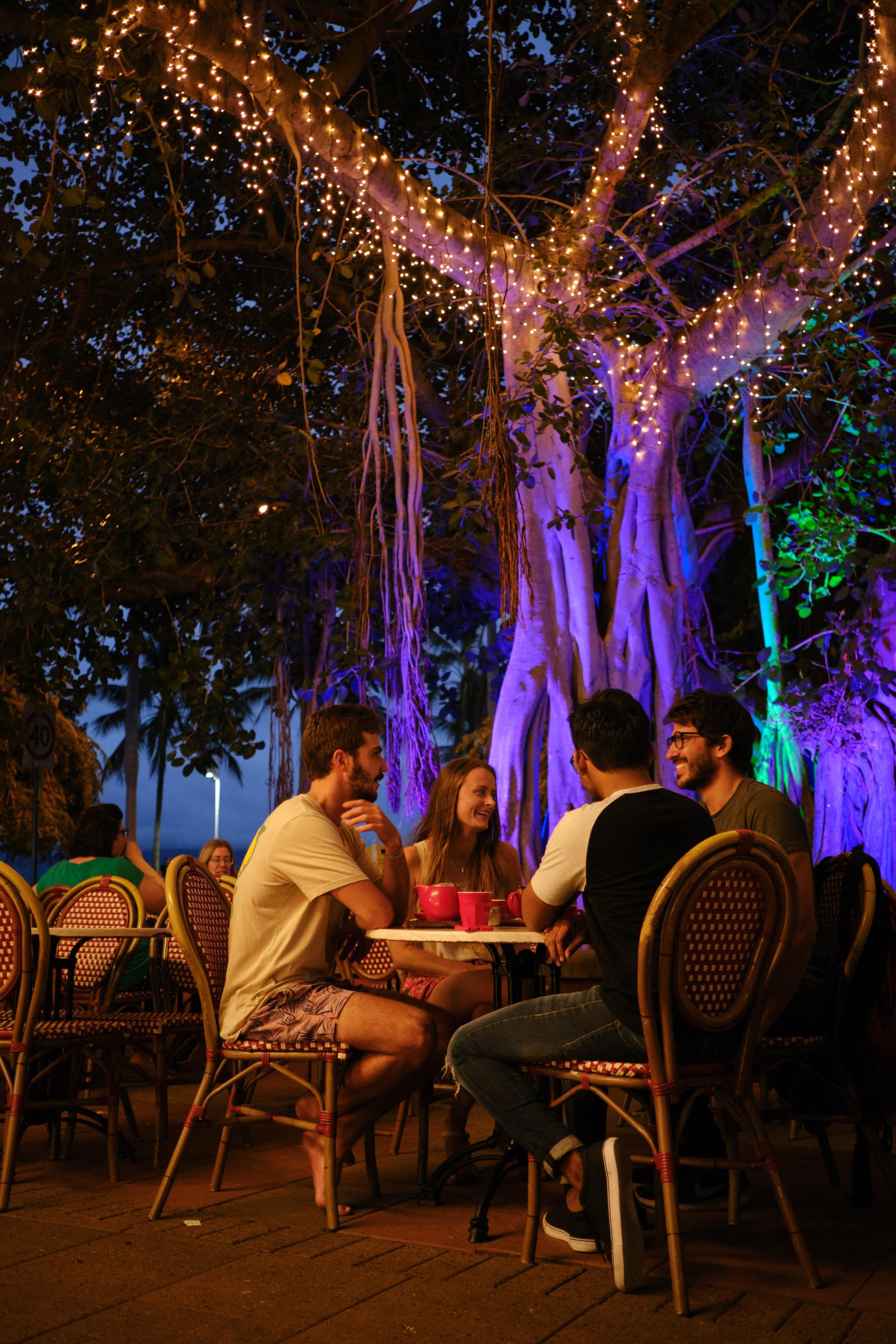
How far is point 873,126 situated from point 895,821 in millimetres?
3628

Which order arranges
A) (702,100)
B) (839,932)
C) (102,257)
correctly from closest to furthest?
(839,932), (102,257), (702,100)

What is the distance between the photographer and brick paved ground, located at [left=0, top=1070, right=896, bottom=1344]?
6.71ft

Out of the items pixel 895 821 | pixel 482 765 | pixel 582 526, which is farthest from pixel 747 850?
pixel 895 821

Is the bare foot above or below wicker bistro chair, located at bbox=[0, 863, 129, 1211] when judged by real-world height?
below

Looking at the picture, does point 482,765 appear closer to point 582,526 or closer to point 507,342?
point 582,526

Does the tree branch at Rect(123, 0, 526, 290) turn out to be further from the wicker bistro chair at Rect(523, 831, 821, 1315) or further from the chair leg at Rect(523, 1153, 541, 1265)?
the chair leg at Rect(523, 1153, 541, 1265)

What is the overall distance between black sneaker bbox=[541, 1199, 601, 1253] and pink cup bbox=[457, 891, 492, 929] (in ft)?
2.20

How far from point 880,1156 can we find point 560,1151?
0.95m

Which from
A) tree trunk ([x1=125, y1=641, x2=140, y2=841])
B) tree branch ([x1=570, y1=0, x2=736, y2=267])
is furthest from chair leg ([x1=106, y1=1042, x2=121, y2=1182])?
tree trunk ([x1=125, y1=641, x2=140, y2=841])

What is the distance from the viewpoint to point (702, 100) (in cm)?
791

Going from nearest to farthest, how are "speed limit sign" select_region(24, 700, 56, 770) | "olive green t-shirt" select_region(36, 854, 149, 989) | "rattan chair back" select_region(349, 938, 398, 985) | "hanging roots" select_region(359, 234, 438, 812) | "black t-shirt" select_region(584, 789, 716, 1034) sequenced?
"black t-shirt" select_region(584, 789, 716, 1034) < "rattan chair back" select_region(349, 938, 398, 985) < "olive green t-shirt" select_region(36, 854, 149, 989) < "hanging roots" select_region(359, 234, 438, 812) < "speed limit sign" select_region(24, 700, 56, 770)

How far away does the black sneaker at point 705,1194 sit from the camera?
9.43 ft

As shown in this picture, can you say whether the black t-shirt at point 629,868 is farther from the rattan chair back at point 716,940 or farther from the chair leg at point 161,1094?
the chair leg at point 161,1094

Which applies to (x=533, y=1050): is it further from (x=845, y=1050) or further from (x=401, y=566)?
(x=401, y=566)
